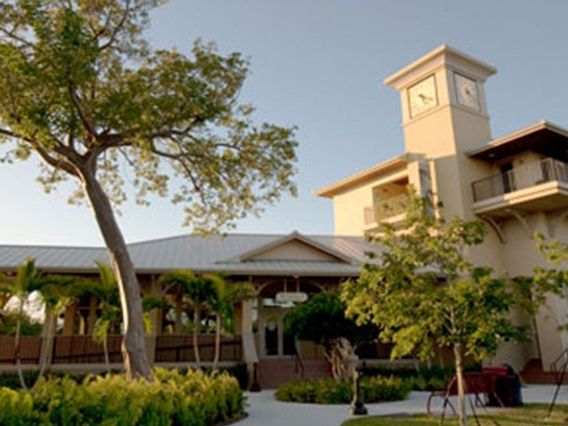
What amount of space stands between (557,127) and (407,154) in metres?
6.85

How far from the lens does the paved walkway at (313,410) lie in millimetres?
10373

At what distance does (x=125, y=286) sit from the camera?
1305 centimetres

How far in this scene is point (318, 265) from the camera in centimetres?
2061

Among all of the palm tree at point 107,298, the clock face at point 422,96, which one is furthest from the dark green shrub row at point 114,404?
the clock face at point 422,96

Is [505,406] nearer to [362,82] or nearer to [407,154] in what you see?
[362,82]

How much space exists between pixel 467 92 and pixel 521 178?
5.92 metres

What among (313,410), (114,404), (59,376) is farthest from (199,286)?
(114,404)

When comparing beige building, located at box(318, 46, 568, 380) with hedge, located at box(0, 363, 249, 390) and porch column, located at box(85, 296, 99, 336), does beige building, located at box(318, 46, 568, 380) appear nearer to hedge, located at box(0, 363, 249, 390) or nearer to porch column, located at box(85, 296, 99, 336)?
hedge, located at box(0, 363, 249, 390)

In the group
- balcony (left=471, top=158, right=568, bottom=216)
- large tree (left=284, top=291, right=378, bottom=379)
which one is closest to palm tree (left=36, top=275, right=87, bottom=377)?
large tree (left=284, top=291, right=378, bottom=379)

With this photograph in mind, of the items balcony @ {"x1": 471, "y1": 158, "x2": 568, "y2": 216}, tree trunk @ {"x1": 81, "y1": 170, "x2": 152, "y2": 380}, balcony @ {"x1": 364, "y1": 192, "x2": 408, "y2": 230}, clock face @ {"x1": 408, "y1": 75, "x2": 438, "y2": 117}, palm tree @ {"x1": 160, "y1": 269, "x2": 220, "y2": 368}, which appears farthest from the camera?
→ clock face @ {"x1": 408, "y1": 75, "x2": 438, "y2": 117}

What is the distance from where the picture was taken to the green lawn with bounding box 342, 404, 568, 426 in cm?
974

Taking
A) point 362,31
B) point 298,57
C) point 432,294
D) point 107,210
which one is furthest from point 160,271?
point 432,294

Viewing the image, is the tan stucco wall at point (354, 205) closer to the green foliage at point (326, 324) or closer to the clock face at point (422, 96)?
the clock face at point (422, 96)

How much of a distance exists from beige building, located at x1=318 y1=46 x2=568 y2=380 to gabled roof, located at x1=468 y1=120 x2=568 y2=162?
0.14 feet
